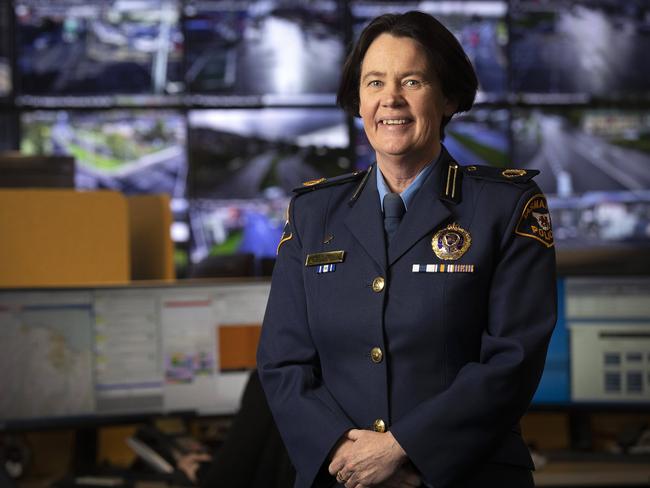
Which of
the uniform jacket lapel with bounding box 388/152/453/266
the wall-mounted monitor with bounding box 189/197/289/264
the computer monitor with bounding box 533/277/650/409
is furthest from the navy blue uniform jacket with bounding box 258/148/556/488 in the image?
the wall-mounted monitor with bounding box 189/197/289/264

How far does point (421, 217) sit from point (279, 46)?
3.19m

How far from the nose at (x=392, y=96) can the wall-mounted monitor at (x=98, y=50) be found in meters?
3.13

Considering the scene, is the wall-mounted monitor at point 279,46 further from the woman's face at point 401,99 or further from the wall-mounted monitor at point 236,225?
the woman's face at point 401,99

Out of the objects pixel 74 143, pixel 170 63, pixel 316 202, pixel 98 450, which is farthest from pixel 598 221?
pixel 316 202

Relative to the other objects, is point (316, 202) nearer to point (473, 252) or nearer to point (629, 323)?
point (473, 252)

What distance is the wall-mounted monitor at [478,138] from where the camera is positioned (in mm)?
4336

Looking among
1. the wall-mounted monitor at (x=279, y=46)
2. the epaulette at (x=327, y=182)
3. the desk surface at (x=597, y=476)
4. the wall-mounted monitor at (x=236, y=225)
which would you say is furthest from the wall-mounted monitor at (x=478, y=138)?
the epaulette at (x=327, y=182)

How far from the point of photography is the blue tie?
133 cm

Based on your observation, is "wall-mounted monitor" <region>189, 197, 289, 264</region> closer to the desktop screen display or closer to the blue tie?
the desktop screen display

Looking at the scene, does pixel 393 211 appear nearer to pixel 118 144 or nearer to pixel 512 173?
pixel 512 173

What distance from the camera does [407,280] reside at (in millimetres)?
1260

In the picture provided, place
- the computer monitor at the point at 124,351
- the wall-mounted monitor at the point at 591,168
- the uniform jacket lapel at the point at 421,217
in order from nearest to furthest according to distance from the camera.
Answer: the uniform jacket lapel at the point at 421,217 < the computer monitor at the point at 124,351 < the wall-mounted monitor at the point at 591,168

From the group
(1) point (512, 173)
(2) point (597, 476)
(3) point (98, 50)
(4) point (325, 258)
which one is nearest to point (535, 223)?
(1) point (512, 173)

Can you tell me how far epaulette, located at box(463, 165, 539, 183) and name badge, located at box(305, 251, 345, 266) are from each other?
8.6 inches
